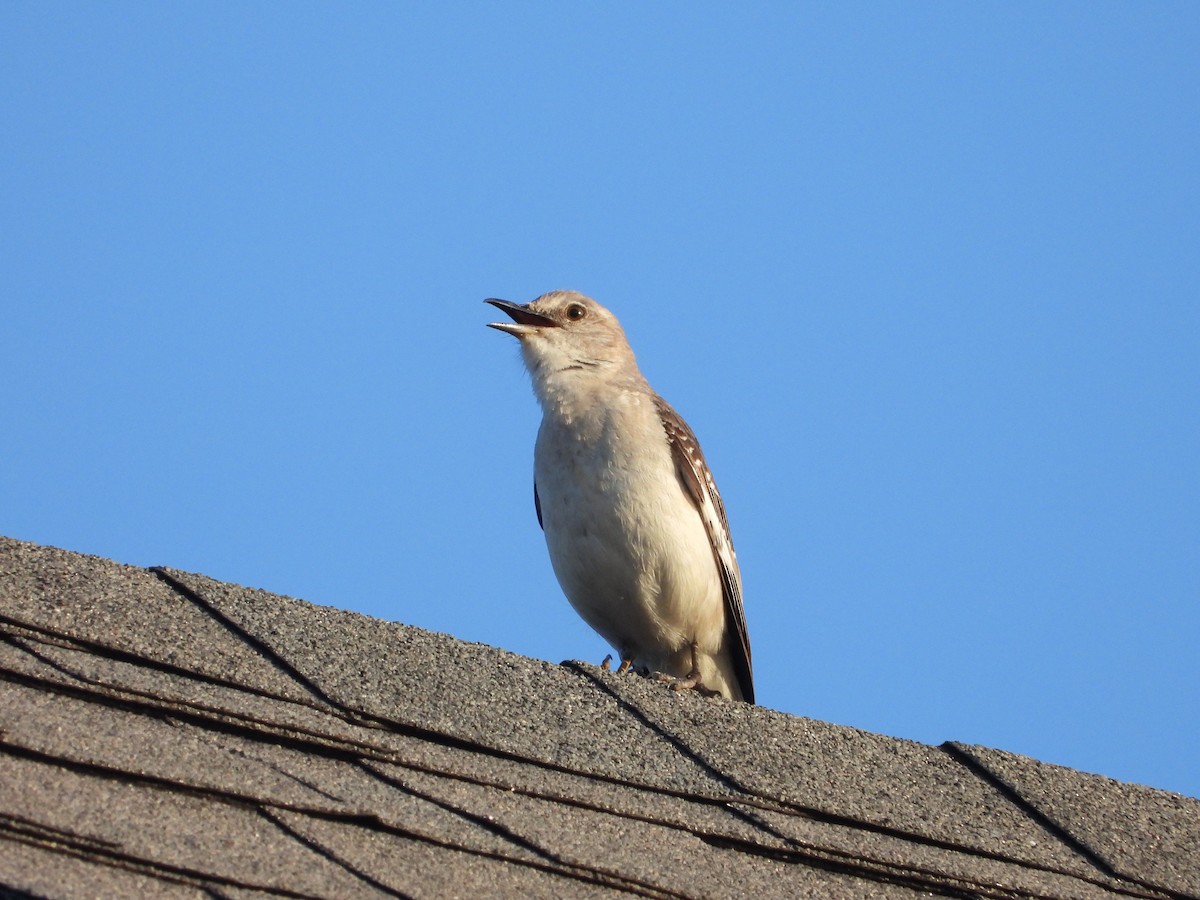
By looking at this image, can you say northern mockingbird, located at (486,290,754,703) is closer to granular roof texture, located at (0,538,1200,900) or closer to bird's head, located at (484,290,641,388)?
bird's head, located at (484,290,641,388)

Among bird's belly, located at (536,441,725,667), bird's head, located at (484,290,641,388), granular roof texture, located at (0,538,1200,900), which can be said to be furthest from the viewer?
bird's head, located at (484,290,641,388)

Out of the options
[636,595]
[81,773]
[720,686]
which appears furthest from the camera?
[720,686]

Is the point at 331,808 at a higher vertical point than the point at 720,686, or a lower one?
lower

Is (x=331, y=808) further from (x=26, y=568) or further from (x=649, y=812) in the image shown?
(x=26, y=568)

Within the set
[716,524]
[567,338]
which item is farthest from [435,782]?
[567,338]

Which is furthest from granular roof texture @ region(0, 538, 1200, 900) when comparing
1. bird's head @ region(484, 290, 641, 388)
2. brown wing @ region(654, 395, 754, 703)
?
bird's head @ region(484, 290, 641, 388)

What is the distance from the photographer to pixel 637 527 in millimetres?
6836

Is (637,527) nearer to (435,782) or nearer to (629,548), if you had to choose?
(629,548)

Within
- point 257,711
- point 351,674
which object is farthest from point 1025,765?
point 257,711

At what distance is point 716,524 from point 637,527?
0.65 m

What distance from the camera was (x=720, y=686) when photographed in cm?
754

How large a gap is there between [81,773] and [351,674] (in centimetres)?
97

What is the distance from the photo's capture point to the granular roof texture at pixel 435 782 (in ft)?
9.78

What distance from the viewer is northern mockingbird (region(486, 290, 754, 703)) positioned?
6859 millimetres
